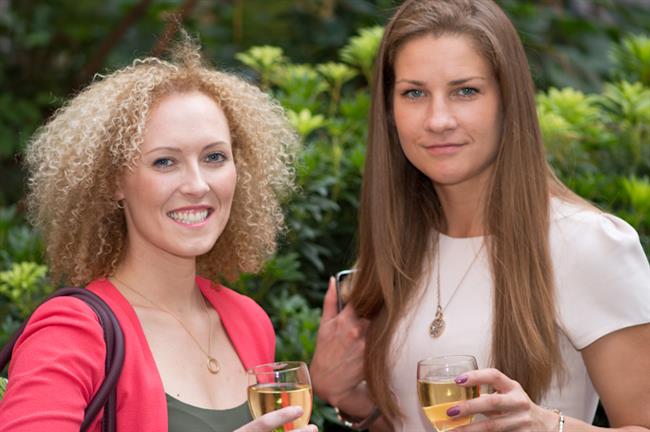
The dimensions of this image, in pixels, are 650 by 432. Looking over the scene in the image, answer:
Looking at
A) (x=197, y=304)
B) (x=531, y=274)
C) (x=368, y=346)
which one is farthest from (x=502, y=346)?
(x=197, y=304)

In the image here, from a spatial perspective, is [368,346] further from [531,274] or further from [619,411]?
[619,411]

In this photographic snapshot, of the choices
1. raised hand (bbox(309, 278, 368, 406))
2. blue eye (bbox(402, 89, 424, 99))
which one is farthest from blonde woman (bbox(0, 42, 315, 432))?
blue eye (bbox(402, 89, 424, 99))

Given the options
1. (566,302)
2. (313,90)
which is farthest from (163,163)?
(313,90)

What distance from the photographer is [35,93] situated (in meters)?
6.67

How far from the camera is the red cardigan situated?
237cm

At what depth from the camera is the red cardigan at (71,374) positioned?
2371 mm

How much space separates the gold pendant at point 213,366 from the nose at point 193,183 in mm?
475

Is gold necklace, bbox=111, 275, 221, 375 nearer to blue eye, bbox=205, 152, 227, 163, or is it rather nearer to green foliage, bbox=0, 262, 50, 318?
blue eye, bbox=205, 152, 227, 163

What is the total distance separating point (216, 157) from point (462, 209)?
31.7 inches

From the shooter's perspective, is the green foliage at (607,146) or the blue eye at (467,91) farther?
the green foliage at (607,146)

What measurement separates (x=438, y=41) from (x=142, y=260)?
107 centimetres

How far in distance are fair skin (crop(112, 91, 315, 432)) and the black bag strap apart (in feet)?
0.73

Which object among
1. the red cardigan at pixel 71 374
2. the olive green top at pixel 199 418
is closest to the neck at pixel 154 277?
the red cardigan at pixel 71 374

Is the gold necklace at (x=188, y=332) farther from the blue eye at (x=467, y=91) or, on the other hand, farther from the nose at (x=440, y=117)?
the blue eye at (x=467, y=91)
